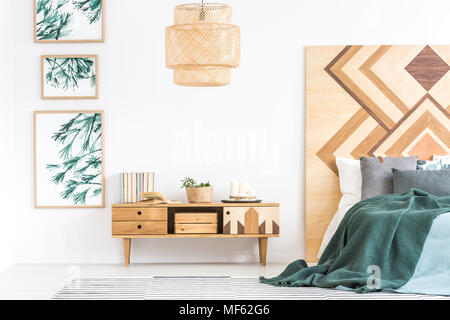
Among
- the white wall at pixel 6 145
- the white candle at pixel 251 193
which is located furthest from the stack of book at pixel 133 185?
the white wall at pixel 6 145

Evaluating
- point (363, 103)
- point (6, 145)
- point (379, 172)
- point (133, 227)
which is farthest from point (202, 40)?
point (6, 145)

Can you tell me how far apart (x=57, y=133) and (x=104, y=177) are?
59cm

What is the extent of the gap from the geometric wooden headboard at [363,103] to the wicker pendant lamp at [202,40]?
1949 millimetres

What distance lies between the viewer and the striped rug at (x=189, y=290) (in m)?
3.30

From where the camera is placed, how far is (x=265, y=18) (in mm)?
5105

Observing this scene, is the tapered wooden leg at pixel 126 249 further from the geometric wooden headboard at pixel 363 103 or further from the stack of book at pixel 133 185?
the geometric wooden headboard at pixel 363 103

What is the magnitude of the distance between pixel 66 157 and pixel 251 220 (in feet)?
5.86

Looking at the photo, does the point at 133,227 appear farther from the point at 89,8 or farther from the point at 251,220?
A: the point at 89,8

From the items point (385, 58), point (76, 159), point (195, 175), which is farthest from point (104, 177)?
point (385, 58)

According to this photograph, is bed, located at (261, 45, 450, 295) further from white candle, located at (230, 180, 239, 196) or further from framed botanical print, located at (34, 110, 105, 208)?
framed botanical print, located at (34, 110, 105, 208)

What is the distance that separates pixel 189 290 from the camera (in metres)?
3.70

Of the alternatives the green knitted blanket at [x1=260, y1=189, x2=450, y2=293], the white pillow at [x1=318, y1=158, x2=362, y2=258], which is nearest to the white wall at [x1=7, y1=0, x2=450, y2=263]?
the white pillow at [x1=318, y1=158, x2=362, y2=258]
